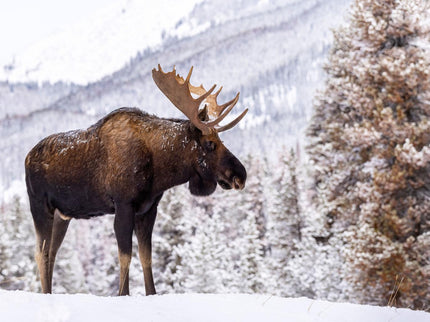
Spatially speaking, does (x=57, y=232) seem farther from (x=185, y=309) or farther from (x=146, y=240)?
(x=185, y=309)

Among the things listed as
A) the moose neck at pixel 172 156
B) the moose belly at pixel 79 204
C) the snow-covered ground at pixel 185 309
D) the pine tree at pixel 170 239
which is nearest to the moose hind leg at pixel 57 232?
the moose belly at pixel 79 204

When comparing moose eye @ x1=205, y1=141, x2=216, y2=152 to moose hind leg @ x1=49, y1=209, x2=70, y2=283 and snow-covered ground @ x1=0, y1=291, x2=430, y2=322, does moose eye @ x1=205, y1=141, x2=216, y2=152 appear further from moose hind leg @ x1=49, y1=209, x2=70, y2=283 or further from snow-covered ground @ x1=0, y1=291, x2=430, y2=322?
moose hind leg @ x1=49, y1=209, x2=70, y2=283

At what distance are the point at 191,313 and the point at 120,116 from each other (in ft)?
8.58

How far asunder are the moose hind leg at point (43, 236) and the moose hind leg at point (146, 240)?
107 cm

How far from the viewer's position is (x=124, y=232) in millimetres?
5895

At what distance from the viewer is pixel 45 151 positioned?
6.63 metres

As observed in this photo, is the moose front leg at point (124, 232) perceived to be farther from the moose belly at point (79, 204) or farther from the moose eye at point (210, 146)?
the moose eye at point (210, 146)

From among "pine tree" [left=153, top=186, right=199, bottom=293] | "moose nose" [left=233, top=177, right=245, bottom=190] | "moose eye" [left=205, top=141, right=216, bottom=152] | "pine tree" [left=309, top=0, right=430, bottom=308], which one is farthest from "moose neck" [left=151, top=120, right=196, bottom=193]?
"pine tree" [left=153, top=186, right=199, bottom=293]

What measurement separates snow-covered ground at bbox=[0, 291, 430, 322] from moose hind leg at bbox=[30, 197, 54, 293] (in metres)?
1.70

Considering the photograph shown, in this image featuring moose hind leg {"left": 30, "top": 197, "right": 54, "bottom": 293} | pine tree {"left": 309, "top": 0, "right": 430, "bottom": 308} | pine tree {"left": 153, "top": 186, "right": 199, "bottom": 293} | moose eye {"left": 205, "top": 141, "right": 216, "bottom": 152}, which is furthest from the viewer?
pine tree {"left": 153, "top": 186, "right": 199, "bottom": 293}

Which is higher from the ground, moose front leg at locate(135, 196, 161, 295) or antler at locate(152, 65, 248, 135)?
antler at locate(152, 65, 248, 135)

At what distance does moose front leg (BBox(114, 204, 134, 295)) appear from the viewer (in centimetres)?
589

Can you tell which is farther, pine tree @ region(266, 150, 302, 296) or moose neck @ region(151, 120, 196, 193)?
pine tree @ region(266, 150, 302, 296)

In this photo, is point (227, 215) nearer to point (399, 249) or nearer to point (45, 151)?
point (399, 249)
